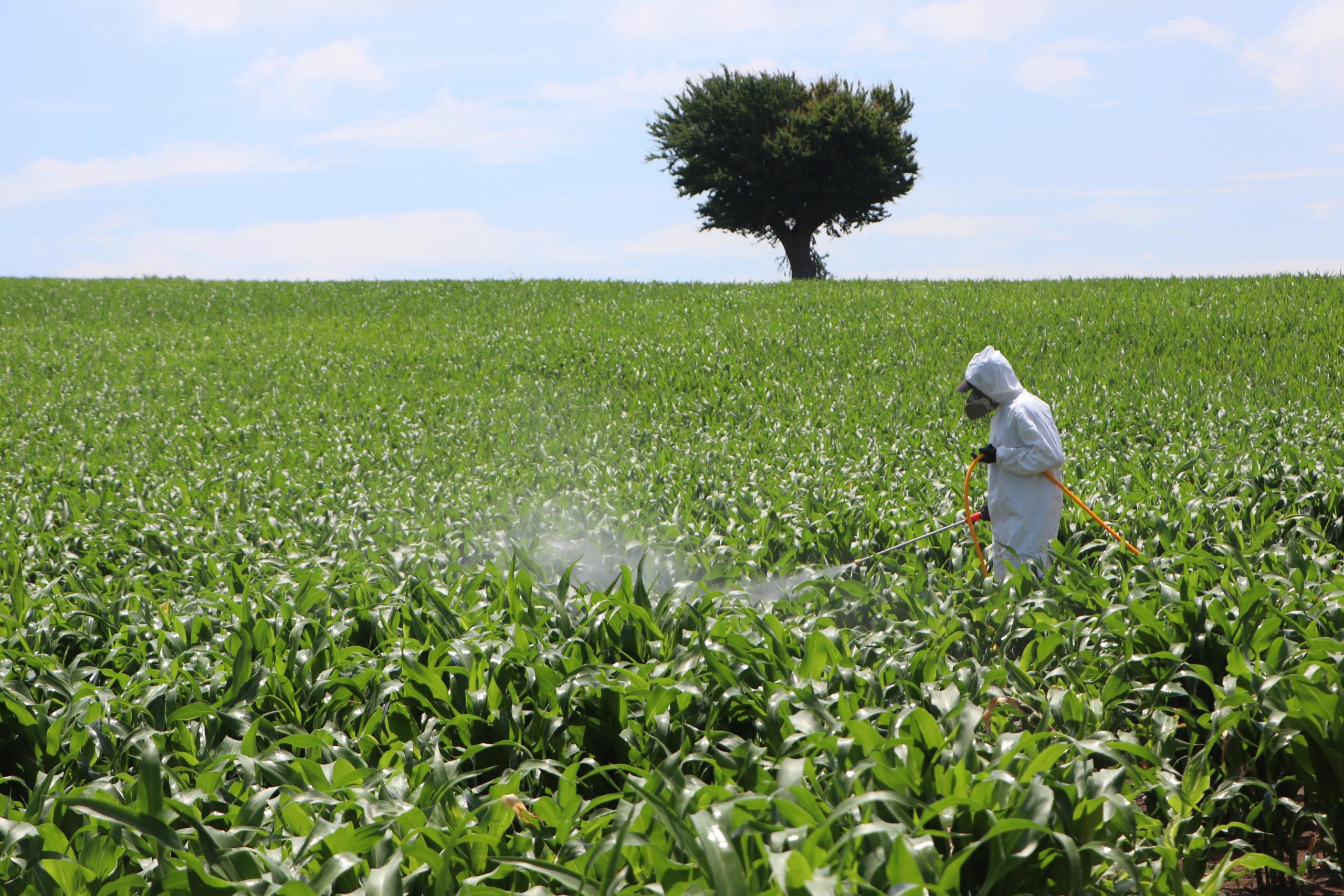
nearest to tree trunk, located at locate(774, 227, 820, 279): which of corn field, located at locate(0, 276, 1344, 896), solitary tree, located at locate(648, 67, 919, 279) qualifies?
solitary tree, located at locate(648, 67, 919, 279)

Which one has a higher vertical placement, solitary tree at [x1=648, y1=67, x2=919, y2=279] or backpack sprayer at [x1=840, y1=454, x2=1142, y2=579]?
solitary tree at [x1=648, y1=67, x2=919, y2=279]

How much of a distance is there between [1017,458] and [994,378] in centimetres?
59

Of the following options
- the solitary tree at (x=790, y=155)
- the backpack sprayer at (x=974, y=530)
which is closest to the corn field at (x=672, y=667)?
the backpack sprayer at (x=974, y=530)

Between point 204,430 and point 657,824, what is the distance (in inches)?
528

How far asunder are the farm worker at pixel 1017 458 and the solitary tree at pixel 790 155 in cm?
3382

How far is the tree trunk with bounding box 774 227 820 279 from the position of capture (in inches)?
1650

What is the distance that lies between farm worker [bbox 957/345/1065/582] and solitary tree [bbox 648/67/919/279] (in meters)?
33.8

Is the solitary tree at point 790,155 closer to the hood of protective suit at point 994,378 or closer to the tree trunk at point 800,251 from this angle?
the tree trunk at point 800,251

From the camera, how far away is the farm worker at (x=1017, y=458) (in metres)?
6.62

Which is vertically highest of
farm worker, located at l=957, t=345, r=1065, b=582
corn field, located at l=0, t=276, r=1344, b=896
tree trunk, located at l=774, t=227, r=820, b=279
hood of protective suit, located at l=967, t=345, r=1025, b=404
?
tree trunk, located at l=774, t=227, r=820, b=279

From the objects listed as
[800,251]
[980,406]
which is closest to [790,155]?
[800,251]

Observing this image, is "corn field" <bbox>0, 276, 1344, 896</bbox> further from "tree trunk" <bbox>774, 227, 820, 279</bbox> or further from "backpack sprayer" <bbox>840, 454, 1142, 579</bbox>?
"tree trunk" <bbox>774, 227, 820, 279</bbox>

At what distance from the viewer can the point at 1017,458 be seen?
664cm

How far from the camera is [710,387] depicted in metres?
15.9
